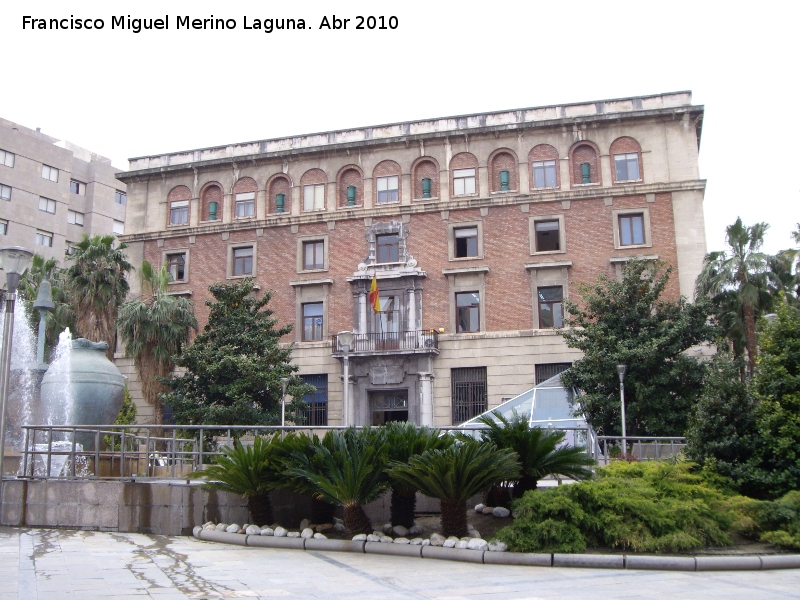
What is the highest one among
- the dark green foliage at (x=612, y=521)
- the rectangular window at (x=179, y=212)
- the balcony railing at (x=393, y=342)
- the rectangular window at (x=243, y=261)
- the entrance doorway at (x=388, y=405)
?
the rectangular window at (x=179, y=212)

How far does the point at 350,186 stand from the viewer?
37.6m

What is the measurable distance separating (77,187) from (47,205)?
389 centimetres

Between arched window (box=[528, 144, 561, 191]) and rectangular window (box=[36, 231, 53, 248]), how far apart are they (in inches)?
1538

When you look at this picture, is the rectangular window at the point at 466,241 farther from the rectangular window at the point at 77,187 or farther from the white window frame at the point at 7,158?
the rectangular window at the point at 77,187

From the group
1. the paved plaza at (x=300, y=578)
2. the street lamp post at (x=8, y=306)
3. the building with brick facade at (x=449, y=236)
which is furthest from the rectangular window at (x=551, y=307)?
the street lamp post at (x=8, y=306)

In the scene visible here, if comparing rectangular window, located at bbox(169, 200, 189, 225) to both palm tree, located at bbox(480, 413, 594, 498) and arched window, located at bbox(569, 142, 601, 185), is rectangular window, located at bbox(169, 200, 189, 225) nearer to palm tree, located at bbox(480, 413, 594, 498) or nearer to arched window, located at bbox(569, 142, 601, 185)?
arched window, located at bbox(569, 142, 601, 185)

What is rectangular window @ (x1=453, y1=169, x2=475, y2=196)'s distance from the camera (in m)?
36.0

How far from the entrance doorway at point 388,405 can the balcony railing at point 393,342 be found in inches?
76.5

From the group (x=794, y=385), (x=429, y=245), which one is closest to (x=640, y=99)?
(x=429, y=245)

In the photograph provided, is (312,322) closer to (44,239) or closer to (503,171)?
(503,171)

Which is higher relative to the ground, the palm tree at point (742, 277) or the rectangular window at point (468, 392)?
the palm tree at point (742, 277)

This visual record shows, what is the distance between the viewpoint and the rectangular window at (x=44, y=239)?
5797cm

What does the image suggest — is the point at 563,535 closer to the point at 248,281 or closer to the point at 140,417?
the point at 248,281

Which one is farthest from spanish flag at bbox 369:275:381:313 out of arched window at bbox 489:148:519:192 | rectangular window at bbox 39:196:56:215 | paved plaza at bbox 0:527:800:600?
rectangular window at bbox 39:196:56:215
